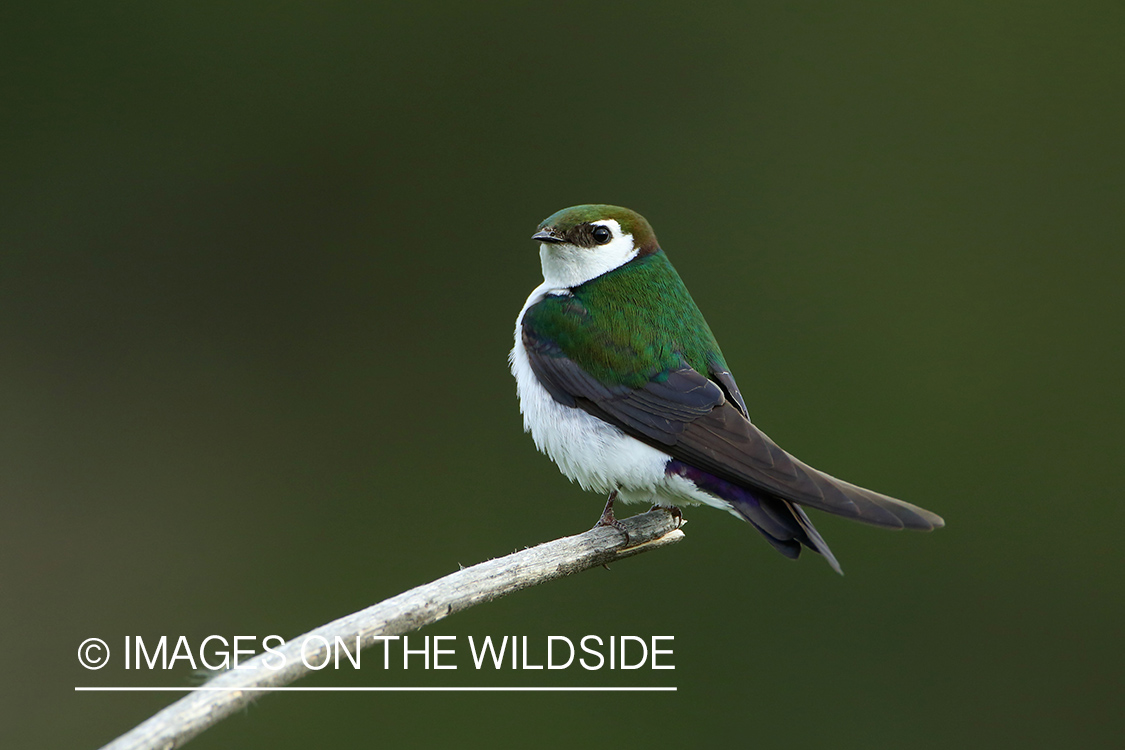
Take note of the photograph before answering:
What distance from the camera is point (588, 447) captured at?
2039mm

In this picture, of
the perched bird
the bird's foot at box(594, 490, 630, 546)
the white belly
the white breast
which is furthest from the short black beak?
the bird's foot at box(594, 490, 630, 546)

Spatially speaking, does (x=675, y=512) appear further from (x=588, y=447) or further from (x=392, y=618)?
(x=392, y=618)

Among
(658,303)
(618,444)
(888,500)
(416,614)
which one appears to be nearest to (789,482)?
(888,500)

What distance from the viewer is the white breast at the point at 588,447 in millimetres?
1962

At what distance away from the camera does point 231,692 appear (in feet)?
4.05

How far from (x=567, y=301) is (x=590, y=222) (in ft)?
0.61

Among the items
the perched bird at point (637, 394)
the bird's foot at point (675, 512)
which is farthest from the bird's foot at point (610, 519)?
the bird's foot at point (675, 512)

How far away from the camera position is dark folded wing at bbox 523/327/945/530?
5.46ft

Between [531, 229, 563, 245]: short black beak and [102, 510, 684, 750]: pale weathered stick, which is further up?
[531, 229, 563, 245]: short black beak

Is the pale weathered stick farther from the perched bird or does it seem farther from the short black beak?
the short black beak

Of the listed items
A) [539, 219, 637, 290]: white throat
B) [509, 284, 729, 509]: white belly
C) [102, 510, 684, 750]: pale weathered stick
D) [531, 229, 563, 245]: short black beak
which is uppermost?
[531, 229, 563, 245]: short black beak

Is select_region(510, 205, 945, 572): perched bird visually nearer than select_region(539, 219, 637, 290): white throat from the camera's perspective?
Yes

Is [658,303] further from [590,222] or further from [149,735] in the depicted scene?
[149,735]

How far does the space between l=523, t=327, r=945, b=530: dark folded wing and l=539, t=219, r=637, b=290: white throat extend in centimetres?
16
